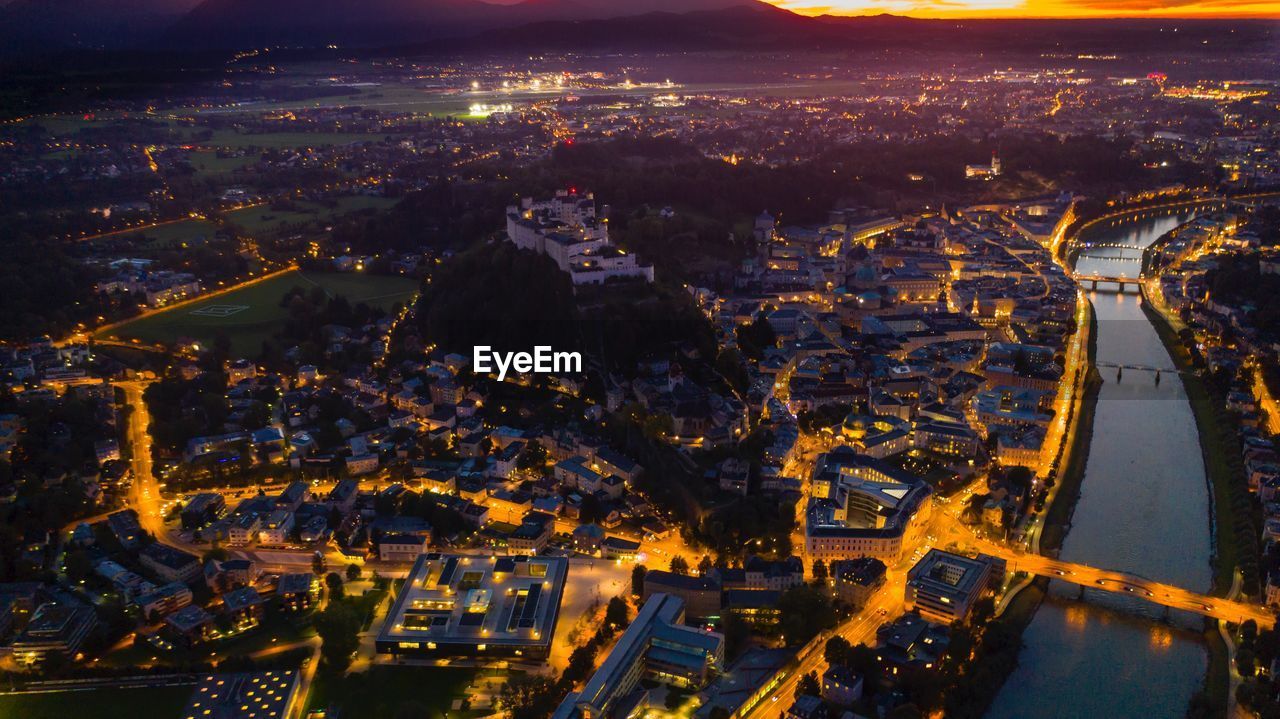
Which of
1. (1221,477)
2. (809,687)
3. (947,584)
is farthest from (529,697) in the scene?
(1221,477)

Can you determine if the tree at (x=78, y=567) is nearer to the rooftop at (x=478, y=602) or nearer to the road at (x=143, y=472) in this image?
the road at (x=143, y=472)

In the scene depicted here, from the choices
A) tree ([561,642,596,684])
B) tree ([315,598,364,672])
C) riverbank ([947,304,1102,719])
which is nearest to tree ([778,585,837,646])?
riverbank ([947,304,1102,719])

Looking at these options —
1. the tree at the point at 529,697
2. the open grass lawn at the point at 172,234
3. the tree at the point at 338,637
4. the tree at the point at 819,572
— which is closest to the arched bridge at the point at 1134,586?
the tree at the point at 819,572

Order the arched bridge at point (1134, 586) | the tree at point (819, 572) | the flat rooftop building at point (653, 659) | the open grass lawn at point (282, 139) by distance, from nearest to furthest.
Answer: the flat rooftop building at point (653, 659), the arched bridge at point (1134, 586), the tree at point (819, 572), the open grass lawn at point (282, 139)

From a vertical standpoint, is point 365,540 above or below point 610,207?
below

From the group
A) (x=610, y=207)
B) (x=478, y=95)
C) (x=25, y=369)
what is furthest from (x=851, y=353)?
(x=478, y=95)

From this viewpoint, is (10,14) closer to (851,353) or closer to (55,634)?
(55,634)
